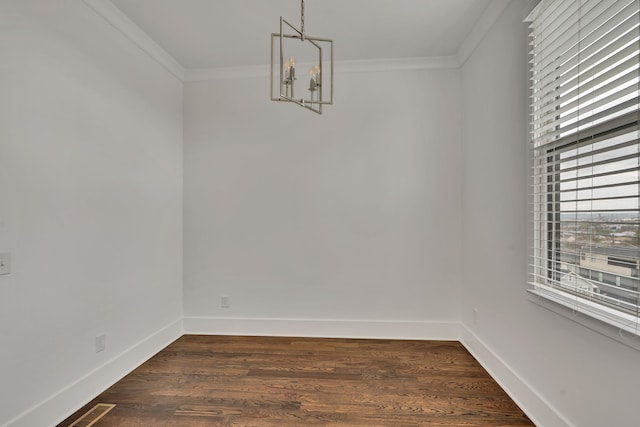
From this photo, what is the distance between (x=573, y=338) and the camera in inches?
69.0

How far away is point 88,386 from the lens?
7.68 ft

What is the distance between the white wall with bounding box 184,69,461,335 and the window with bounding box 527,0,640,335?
138 centimetres

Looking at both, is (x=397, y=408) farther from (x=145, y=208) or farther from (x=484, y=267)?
(x=145, y=208)

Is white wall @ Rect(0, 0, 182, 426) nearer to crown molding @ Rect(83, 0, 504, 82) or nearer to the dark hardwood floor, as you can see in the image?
crown molding @ Rect(83, 0, 504, 82)

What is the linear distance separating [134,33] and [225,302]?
2574 millimetres

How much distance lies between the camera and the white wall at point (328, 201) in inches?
137

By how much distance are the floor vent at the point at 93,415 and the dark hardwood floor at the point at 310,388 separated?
0.04 m

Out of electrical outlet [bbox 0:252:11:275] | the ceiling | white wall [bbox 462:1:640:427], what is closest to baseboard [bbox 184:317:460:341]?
white wall [bbox 462:1:640:427]

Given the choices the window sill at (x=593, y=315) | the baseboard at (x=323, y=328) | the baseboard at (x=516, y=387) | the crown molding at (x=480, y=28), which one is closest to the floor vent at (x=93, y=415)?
the baseboard at (x=323, y=328)

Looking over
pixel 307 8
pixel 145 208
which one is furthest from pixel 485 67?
pixel 145 208

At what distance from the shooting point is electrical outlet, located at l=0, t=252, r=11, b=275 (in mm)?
1781

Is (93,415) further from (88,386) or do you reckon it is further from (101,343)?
(101,343)

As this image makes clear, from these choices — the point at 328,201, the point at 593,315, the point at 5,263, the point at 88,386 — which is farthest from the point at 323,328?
the point at 5,263

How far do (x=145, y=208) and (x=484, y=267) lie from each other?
2.92 meters
